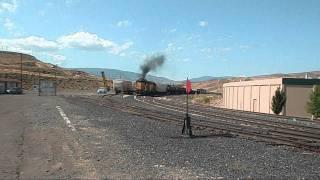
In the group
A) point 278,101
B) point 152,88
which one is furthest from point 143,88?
point 278,101

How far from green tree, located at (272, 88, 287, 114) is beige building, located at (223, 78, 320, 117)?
36.2 inches

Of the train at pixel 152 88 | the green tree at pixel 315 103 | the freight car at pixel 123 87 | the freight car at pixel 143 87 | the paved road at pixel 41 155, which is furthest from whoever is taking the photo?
the freight car at pixel 123 87

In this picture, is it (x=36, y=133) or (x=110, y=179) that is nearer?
(x=110, y=179)

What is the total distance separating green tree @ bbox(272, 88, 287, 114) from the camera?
159ft

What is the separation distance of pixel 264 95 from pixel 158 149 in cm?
4148

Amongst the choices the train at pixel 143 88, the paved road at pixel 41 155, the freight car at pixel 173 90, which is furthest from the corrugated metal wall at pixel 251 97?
the freight car at pixel 173 90

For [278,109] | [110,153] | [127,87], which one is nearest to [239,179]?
[110,153]

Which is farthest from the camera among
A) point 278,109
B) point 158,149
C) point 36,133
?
point 278,109

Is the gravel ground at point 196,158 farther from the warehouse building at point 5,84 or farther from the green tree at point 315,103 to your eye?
the warehouse building at point 5,84

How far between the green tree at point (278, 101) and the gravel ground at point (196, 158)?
31.0 meters

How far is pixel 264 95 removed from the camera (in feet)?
179

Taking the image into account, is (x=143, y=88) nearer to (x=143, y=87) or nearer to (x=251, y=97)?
(x=143, y=87)

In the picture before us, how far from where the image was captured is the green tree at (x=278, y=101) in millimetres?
48594

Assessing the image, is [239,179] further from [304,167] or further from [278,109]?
[278,109]
